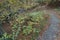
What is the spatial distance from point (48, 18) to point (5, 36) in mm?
3582

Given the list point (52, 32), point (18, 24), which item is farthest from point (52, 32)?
point (18, 24)

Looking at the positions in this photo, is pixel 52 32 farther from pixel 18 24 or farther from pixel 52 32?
pixel 18 24

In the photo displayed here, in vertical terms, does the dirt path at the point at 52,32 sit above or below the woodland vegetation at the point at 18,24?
above

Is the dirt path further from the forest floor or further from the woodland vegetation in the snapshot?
the woodland vegetation

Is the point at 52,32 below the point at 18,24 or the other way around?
the other way around

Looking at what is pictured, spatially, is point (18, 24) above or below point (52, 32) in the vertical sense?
below

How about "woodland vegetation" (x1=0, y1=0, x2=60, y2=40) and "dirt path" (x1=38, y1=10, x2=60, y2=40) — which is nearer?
"dirt path" (x1=38, y1=10, x2=60, y2=40)

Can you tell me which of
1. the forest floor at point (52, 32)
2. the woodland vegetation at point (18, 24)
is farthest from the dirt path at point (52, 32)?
the woodland vegetation at point (18, 24)

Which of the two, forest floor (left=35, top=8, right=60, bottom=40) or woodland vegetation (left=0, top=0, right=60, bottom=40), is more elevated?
forest floor (left=35, top=8, right=60, bottom=40)

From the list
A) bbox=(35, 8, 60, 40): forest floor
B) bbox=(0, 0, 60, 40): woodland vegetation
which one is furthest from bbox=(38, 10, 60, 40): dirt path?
bbox=(0, 0, 60, 40): woodland vegetation

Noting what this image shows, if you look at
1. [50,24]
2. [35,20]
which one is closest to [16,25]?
[35,20]

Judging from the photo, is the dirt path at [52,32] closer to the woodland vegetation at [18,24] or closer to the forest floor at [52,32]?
the forest floor at [52,32]

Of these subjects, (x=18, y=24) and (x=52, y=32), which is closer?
(x=52, y=32)

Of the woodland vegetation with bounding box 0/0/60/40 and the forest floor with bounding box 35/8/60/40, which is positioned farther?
the woodland vegetation with bounding box 0/0/60/40
